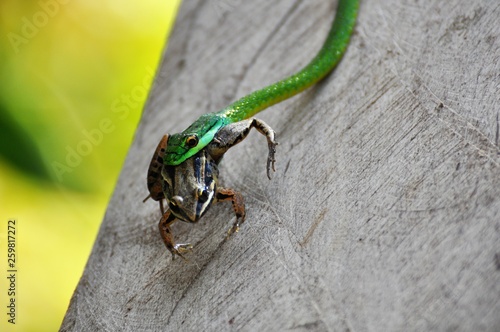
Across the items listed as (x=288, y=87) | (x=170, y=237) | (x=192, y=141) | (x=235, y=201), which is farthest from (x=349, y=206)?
(x=288, y=87)

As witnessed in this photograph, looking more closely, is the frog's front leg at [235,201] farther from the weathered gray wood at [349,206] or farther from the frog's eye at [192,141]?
the frog's eye at [192,141]

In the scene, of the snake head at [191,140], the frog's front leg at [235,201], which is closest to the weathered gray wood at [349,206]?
the frog's front leg at [235,201]

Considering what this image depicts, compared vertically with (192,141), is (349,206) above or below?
above

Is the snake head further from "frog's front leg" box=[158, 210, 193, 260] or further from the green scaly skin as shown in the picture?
"frog's front leg" box=[158, 210, 193, 260]

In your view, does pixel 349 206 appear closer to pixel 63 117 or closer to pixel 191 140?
pixel 191 140

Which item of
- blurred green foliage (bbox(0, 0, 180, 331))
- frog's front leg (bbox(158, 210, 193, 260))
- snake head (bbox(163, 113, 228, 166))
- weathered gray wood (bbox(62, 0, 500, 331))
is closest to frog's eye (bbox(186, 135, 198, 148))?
snake head (bbox(163, 113, 228, 166))
